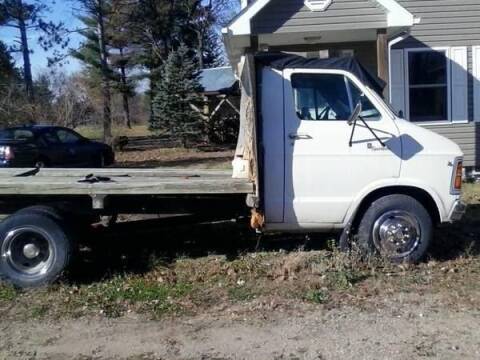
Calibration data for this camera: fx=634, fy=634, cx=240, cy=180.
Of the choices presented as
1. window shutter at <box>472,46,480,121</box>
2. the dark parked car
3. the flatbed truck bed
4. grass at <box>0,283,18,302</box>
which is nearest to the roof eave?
window shutter at <box>472,46,480,121</box>

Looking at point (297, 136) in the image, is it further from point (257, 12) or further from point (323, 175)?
point (257, 12)

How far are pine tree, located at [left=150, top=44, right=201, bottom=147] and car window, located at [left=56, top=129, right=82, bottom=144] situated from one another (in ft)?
→ 30.1

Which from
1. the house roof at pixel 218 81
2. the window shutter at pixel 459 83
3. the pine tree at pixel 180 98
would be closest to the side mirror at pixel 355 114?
the window shutter at pixel 459 83

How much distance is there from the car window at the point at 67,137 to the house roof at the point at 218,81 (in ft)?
35.8

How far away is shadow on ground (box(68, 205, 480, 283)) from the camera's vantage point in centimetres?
688

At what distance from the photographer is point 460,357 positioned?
14.7ft

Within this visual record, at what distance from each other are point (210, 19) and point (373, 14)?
30802 mm

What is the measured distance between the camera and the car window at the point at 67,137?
729 inches

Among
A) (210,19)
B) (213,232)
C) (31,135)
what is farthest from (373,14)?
(210,19)

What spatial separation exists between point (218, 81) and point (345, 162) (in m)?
27.7

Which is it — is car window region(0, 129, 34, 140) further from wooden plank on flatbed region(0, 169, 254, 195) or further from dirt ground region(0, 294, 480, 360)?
dirt ground region(0, 294, 480, 360)

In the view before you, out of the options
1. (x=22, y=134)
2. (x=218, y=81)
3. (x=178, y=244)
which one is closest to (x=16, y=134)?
(x=22, y=134)

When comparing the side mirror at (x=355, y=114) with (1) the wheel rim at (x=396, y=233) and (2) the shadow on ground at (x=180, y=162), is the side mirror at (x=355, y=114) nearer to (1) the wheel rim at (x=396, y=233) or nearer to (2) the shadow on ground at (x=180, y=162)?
(1) the wheel rim at (x=396, y=233)

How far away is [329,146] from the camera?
6.38m
